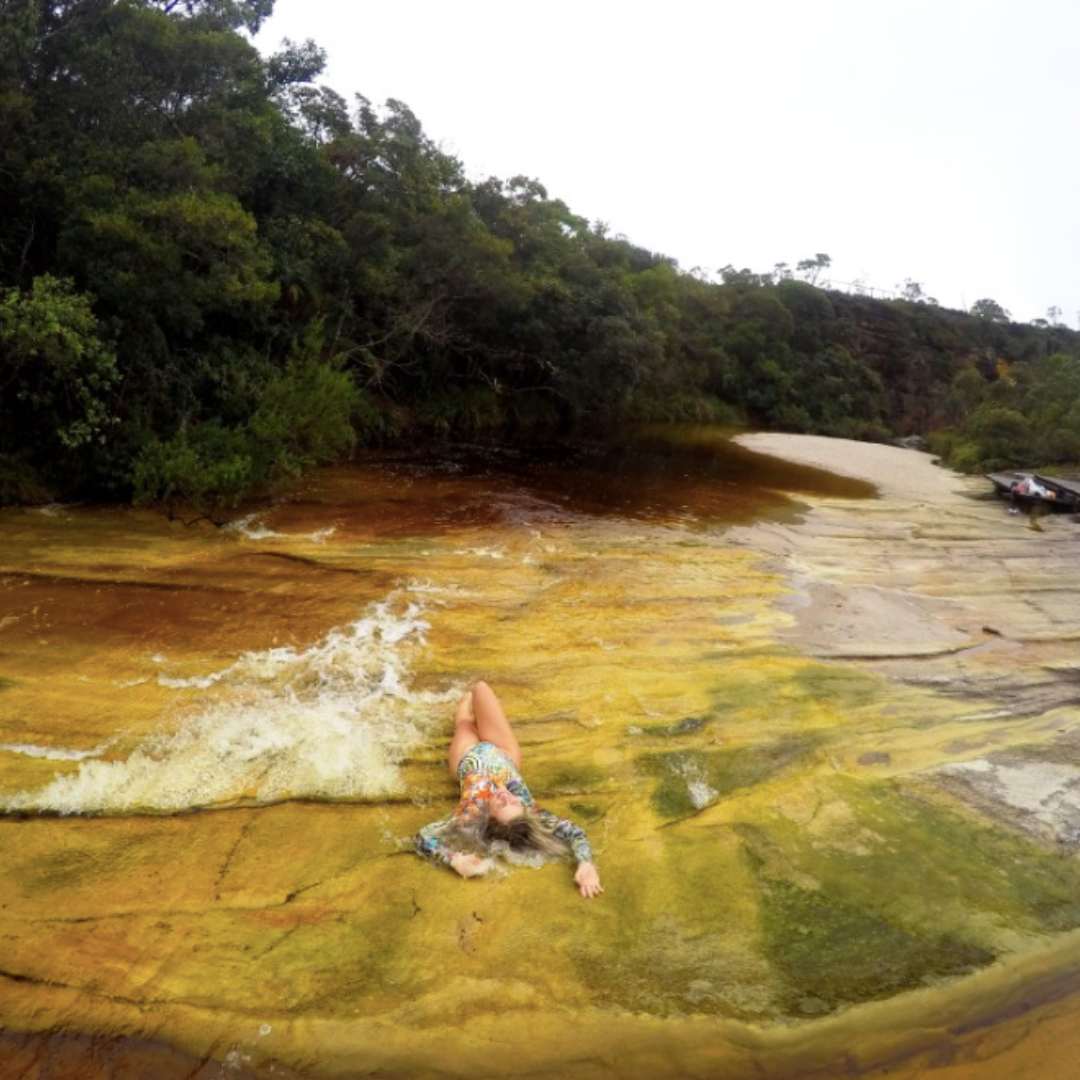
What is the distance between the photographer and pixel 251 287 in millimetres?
10523

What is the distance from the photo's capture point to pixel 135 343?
407 inches

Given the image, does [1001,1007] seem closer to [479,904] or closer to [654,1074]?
[654,1074]

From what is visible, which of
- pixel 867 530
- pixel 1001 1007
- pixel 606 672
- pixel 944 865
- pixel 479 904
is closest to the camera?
pixel 1001 1007

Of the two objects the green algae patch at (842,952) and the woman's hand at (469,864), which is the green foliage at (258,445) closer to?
the woman's hand at (469,864)

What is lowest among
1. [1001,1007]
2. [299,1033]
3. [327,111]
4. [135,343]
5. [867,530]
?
[299,1033]

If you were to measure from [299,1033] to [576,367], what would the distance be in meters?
22.6

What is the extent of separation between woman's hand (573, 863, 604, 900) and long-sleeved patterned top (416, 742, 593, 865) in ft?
0.17

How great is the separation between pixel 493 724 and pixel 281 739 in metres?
1.43

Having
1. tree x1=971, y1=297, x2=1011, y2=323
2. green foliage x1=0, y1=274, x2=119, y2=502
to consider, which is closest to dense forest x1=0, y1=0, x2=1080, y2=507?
green foliage x1=0, y1=274, x2=119, y2=502

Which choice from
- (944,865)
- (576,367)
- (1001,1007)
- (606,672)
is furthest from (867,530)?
(576,367)

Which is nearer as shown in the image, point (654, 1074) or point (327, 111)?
point (654, 1074)

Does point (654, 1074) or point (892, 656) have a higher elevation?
point (892, 656)

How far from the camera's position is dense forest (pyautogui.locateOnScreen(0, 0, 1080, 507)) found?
31.5ft

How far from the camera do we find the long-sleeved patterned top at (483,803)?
161 inches
